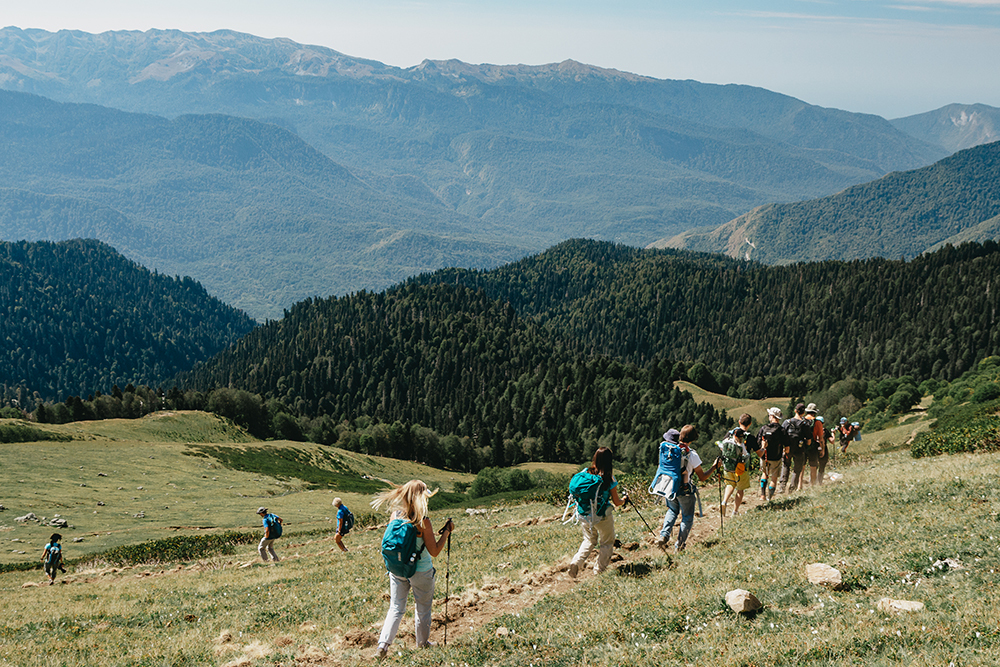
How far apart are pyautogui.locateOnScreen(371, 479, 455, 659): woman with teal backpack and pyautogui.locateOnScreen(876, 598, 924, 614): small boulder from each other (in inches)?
339

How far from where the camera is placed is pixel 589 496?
19094 millimetres

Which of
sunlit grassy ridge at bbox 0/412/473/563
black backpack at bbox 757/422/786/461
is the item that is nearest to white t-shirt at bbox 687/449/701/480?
black backpack at bbox 757/422/786/461

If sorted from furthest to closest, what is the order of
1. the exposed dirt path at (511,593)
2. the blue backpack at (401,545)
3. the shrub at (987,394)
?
the shrub at (987,394) → the exposed dirt path at (511,593) → the blue backpack at (401,545)

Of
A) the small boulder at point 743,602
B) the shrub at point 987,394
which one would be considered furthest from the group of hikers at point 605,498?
the shrub at point 987,394

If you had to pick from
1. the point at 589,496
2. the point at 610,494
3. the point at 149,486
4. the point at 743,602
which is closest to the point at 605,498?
the point at 610,494

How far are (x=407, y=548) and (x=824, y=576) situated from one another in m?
9.31

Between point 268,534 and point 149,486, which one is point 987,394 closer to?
point 268,534

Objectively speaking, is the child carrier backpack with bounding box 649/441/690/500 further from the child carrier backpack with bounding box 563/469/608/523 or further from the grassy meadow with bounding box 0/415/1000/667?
the child carrier backpack with bounding box 563/469/608/523

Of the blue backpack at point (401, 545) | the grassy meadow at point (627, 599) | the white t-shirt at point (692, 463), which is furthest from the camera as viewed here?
the white t-shirt at point (692, 463)

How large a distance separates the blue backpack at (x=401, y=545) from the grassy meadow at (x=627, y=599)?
2261mm

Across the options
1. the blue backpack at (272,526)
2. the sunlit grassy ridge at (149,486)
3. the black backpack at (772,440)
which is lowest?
the sunlit grassy ridge at (149,486)

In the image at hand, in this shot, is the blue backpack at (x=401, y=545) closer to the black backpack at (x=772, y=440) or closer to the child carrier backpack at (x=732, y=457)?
the child carrier backpack at (x=732, y=457)

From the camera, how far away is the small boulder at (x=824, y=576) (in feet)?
52.0

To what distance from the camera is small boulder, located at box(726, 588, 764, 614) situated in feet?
49.3
